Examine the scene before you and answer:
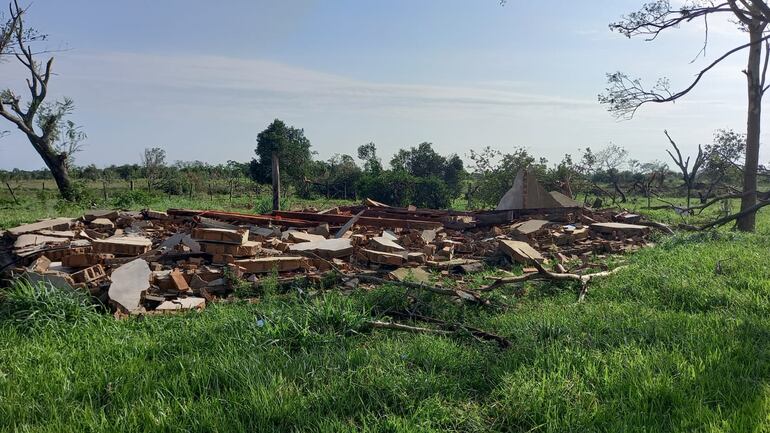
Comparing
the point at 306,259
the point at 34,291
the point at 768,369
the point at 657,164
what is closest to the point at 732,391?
the point at 768,369

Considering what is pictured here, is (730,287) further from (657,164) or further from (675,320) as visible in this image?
(657,164)

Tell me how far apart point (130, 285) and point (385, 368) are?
3.43 metres

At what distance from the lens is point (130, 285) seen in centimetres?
534

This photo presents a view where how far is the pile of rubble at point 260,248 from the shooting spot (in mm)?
5789

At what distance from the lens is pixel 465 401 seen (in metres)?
2.94

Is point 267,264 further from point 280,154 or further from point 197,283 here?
point 280,154

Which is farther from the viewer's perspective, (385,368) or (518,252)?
(518,252)

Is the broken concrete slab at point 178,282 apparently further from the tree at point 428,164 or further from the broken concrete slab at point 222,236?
the tree at point 428,164

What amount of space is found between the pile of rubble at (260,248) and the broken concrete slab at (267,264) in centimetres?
1

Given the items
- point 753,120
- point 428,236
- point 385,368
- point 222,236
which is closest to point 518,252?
point 428,236

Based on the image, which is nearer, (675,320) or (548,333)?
(548,333)

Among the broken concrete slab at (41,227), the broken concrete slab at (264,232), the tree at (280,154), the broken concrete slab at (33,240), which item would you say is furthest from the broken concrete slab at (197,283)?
the tree at (280,154)

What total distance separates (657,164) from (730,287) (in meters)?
42.8

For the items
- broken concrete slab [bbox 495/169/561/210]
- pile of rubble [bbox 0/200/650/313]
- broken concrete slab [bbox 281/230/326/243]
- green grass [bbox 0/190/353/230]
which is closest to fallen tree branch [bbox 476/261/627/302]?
pile of rubble [bbox 0/200/650/313]
